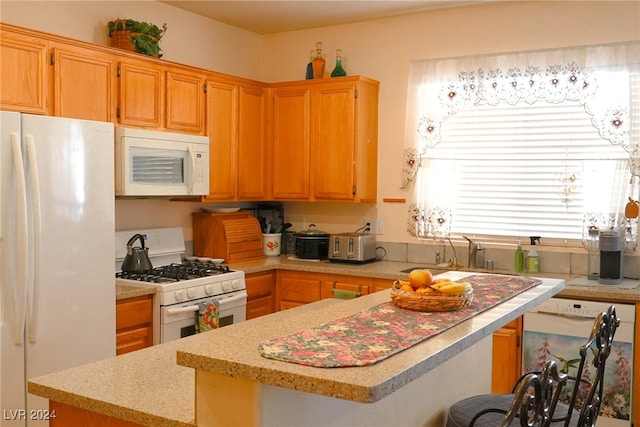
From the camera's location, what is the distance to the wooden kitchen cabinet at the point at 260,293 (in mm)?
4573

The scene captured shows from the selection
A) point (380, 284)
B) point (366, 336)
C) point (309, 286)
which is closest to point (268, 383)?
point (366, 336)

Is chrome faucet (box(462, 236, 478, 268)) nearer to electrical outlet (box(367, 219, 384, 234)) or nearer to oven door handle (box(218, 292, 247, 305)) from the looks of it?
electrical outlet (box(367, 219, 384, 234))

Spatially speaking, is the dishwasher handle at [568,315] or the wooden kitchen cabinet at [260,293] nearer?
the dishwasher handle at [568,315]

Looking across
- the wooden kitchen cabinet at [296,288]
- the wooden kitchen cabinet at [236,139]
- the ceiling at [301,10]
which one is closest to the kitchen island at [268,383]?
the wooden kitchen cabinet at [296,288]

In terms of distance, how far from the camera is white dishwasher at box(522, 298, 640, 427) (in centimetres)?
359

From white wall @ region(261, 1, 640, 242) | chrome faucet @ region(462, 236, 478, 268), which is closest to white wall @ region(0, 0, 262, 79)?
white wall @ region(261, 1, 640, 242)

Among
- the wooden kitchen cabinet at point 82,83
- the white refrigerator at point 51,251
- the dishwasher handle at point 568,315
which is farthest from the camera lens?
the dishwasher handle at point 568,315

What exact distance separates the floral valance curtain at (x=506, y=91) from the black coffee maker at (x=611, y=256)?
47cm

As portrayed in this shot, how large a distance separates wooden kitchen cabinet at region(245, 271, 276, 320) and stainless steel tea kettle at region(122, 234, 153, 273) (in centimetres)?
72

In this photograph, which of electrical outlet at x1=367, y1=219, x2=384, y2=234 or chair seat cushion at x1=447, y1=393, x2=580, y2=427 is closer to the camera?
chair seat cushion at x1=447, y1=393, x2=580, y2=427

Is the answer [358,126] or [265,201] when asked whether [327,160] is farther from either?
[265,201]

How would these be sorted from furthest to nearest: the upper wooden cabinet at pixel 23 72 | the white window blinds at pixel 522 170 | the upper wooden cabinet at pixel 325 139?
the upper wooden cabinet at pixel 325 139 < the white window blinds at pixel 522 170 < the upper wooden cabinet at pixel 23 72

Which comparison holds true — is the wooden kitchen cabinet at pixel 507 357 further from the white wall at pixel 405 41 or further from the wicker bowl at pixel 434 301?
the wicker bowl at pixel 434 301

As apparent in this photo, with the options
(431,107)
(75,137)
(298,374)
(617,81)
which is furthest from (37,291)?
(617,81)
